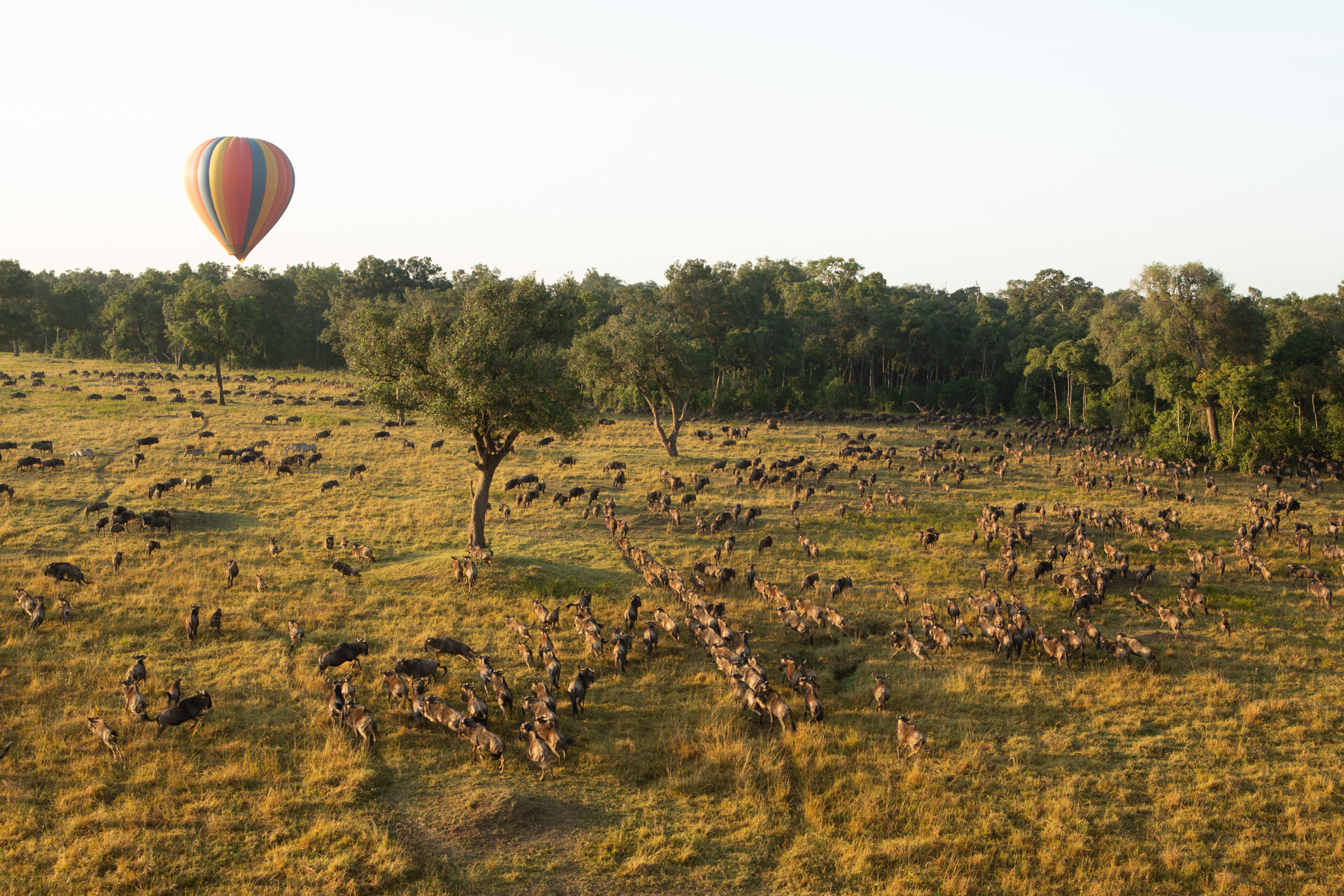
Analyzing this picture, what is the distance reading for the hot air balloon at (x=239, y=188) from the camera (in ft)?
149

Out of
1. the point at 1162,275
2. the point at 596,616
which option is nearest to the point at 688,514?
the point at 596,616

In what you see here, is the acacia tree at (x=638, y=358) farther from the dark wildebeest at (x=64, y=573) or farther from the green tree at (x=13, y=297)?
the green tree at (x=13, y=297)

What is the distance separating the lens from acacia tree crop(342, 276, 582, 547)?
73.9ft

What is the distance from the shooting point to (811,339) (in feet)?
275

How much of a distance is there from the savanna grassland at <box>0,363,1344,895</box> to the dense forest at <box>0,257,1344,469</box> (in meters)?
8.38

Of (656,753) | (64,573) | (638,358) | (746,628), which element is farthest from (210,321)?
(656,753)

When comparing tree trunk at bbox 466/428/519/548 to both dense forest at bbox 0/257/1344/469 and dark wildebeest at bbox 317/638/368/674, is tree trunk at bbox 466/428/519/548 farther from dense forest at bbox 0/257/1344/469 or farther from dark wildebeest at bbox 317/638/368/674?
dark wildebeest at bbox 317/638/368/674

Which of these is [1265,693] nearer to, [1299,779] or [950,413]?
[1299,779]

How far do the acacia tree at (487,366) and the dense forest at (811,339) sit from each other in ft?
0.45

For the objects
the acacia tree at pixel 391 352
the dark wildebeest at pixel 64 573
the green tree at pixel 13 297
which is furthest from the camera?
the green tree at pixel 13 297

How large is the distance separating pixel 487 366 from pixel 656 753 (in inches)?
532

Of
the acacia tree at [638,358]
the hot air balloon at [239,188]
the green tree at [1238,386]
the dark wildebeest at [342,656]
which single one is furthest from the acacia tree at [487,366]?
the green tree at [1238,386]

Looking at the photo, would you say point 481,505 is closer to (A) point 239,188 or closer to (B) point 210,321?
(A) point 239,188

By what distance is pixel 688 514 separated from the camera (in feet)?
102
